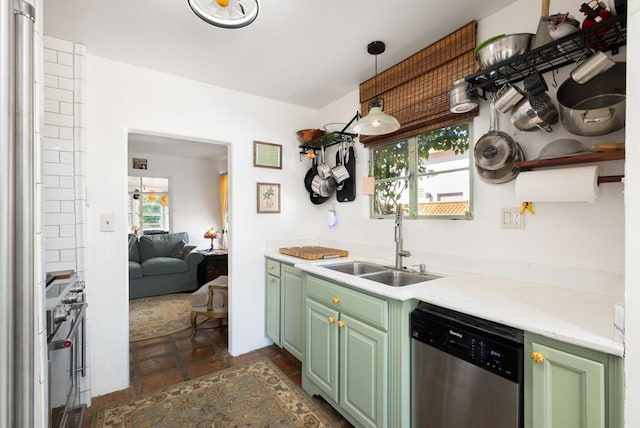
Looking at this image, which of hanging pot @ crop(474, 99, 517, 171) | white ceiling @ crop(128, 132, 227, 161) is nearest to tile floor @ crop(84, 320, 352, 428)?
hanging pot @ crop(474, 99, 517, 171)

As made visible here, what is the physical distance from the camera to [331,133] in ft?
8.72

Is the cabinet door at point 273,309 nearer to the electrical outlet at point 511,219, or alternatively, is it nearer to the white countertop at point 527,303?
the white countertop at point 527,303

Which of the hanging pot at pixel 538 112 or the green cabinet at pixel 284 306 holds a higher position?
the hanging pot at pixel 538 112

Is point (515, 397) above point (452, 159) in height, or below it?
below

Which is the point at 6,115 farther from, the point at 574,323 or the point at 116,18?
the point at 574,323

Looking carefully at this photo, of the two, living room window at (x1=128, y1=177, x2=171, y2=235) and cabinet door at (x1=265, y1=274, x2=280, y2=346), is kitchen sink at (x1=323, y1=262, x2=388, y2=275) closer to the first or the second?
cabinet door at (x1=265, y1=274, x2=280, y2=346)

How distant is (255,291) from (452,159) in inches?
78.4

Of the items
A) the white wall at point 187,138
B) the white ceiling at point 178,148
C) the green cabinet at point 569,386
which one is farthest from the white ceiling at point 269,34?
the white ceiling at point 178,148

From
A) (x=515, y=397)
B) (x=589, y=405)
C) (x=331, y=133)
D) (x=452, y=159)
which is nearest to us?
(x=589, y=405)

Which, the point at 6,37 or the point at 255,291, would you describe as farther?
the point at 255,291

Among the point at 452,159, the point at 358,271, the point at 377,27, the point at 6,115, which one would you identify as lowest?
the point at 358,271

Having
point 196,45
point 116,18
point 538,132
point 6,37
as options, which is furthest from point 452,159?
point 116,18

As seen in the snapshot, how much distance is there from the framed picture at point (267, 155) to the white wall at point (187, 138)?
5cm

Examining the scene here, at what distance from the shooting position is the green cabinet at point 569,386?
891mm
